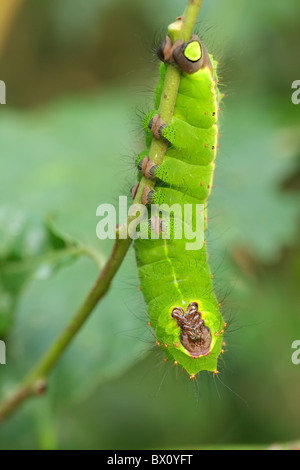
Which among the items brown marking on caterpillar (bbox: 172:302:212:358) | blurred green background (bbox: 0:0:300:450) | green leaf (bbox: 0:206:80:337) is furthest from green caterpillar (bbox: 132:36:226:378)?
green leaf (bbox: 0:206:80:337)

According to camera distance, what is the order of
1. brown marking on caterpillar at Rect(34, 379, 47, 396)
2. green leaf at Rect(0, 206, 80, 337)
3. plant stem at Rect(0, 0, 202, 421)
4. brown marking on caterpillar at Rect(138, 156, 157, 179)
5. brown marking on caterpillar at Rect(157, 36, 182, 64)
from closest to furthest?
plant stem at Rect(0, 0, 202, 421), brown marking on caterpillar at Rect(157, 36, 182, 64), brown marking on caterpillar at Rect(138, 156, 157, 179), brown marking on caterpillar at Rect(34, 379, 47, 396), green leaf at Rect(0, 206, 80, 337)

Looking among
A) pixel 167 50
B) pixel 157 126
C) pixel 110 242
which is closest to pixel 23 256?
pixel 110 242

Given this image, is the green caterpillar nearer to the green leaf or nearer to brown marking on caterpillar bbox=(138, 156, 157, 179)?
brown marking on caterpillar bbox=(138, 156, 157, 179)

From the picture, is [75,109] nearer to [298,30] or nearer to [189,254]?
[298,30]

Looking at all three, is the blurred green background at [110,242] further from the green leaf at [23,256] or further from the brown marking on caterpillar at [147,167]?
the brown marking on caterpillar at [147,167]

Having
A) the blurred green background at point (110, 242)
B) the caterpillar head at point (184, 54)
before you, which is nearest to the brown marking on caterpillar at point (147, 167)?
the caterpillar head at point (184, 54)

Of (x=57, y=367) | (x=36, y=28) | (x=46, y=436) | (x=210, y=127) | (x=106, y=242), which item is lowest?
(x=46, y=436)

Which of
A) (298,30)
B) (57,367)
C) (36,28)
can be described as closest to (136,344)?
(57,367)

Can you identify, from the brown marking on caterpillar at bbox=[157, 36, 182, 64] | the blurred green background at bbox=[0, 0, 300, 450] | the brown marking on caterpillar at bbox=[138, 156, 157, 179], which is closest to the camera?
the brown marking on caterpillar at bbox=[157, 36, 182, 64]
